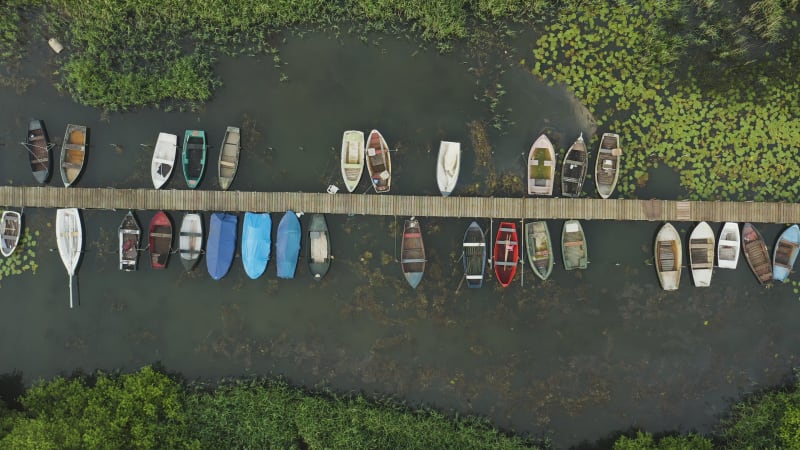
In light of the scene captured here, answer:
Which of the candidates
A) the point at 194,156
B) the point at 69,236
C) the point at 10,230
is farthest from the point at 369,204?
the point at 10,230

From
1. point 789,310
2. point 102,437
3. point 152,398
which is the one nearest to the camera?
point 102,437

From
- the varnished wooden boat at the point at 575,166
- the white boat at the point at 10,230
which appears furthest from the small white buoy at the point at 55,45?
the varnished wooden boat at the point at 575,166

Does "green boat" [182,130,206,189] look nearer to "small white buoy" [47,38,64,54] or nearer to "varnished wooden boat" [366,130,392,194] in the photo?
"small white buoy" [47,38,64,54]

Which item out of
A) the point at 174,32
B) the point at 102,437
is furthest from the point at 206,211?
the point at 102,437

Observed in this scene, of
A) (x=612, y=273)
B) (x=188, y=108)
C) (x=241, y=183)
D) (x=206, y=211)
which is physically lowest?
(x=612, y=273)

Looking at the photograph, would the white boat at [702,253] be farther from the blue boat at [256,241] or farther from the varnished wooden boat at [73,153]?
the varnished wooden boat at [73,153]

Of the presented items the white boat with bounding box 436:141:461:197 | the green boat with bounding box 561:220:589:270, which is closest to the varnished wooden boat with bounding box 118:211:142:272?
the white boat with bounding box 436:141:461:197

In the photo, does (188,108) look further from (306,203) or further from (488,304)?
(488,304)
